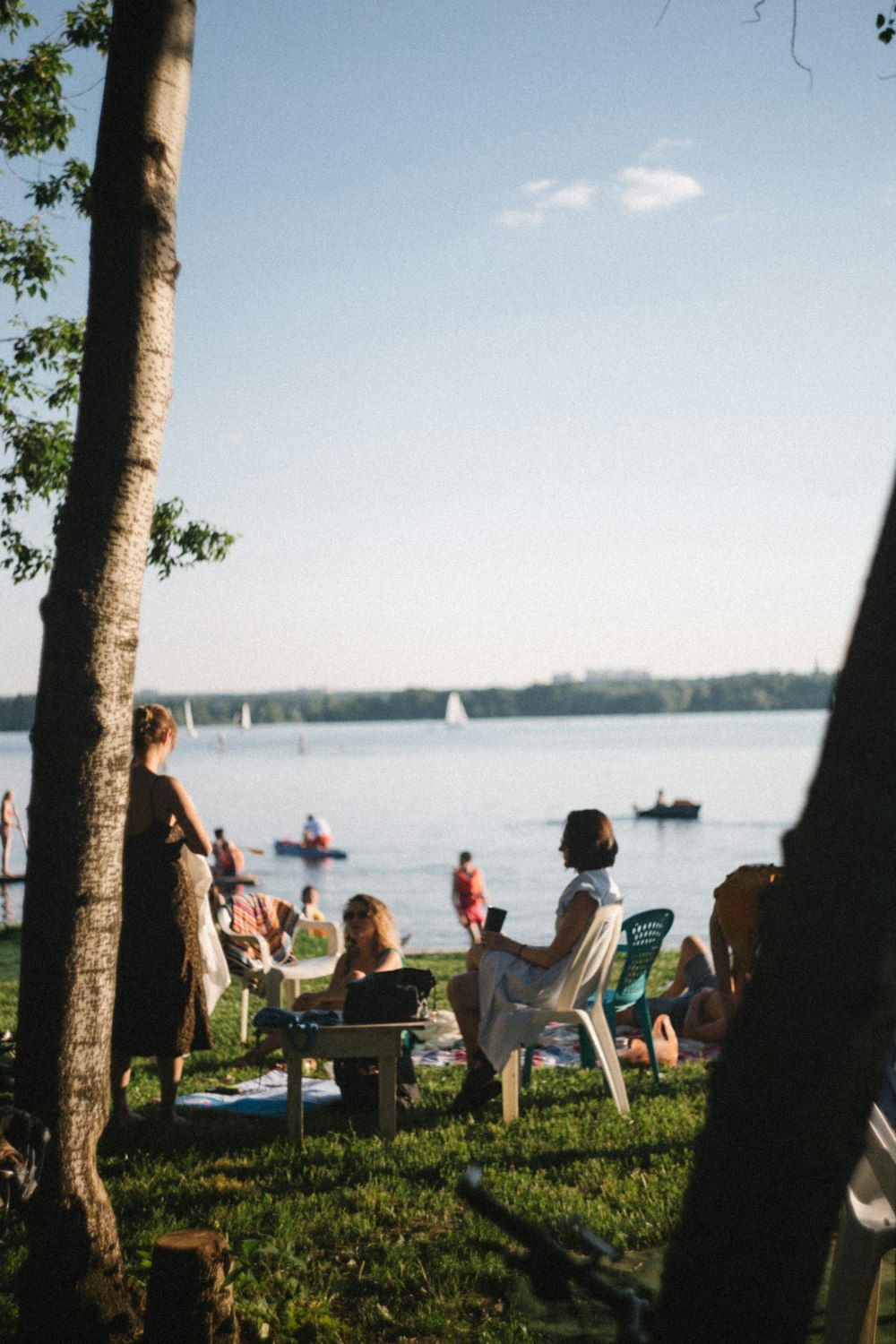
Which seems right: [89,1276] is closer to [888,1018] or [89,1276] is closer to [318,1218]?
[318,1218]

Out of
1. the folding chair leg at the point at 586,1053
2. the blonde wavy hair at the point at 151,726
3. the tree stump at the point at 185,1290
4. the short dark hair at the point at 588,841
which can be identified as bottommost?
the folding chair leg at the point at 586,1053

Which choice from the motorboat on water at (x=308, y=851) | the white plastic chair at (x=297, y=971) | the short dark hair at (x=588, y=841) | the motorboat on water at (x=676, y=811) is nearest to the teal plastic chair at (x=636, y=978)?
the short dark hair at (x=588, y=841)

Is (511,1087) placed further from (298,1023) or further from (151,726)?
(151,726)

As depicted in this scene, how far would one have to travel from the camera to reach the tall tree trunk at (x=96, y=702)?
3.26 meters

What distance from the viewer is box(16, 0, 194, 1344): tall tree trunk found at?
10.7ft

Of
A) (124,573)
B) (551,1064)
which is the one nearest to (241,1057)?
(551,1064)

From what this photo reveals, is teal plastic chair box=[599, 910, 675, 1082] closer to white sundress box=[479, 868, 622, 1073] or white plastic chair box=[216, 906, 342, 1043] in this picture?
white sundress box=[479, 868, 622, 1073]

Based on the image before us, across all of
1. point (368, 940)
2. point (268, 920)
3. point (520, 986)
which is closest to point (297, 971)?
point (268, 920)

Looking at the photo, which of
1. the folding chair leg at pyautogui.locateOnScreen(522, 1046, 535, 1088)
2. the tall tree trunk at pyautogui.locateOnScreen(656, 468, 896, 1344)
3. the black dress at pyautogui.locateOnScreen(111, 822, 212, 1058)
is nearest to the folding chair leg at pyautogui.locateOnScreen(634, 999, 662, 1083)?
the folding chair leg at pyautogui.locateOnScreen(522, 1046, 535, 1088)

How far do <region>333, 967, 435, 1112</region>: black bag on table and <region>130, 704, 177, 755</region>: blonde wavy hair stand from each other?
1.47 metres

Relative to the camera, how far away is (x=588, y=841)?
19.7 feet

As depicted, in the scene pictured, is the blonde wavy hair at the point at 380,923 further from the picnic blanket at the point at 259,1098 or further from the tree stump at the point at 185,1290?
the tree stump at the point at 185,1290

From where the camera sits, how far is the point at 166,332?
3502 mm

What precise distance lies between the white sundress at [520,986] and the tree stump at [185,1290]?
277 cm
